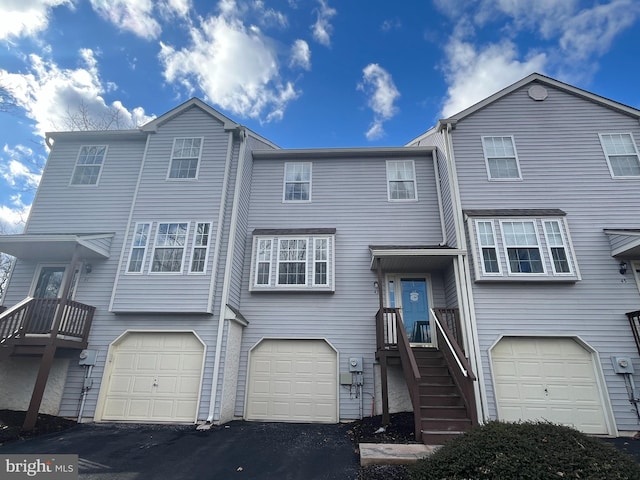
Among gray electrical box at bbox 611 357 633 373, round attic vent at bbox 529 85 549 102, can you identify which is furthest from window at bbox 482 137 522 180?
gray electrical box at bbox 611 357 633 373

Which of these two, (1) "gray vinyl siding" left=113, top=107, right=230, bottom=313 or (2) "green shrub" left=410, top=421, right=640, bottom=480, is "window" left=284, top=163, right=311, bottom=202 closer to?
(1) "gray vinyl siding" left=113, top=107, right=230, bottom=313

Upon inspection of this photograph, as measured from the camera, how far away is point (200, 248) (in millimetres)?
8992

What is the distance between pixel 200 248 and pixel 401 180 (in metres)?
6.78

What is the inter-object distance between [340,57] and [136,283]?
40.3 ft

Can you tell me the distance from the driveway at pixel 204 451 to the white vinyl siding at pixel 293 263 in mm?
3673

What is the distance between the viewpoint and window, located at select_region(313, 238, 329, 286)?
9.38 m

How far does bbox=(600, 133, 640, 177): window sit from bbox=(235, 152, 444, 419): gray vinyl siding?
4968mm

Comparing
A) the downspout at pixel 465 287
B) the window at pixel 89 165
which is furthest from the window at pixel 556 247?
the window at pixel 89 165

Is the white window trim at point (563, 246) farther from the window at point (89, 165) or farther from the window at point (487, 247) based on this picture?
the window at point (89, 165)

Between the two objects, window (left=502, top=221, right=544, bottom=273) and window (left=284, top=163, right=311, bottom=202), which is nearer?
window (left=502, top=221, right=544, bottom=273)

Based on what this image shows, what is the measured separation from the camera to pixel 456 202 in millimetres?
8977

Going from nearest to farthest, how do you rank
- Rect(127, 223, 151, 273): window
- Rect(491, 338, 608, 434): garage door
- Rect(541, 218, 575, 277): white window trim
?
Rect(491, 338, 608, 434): garage door → Rect(541, 218, 575, 277): white window trim → Rect(127, 223, 151, 273): window

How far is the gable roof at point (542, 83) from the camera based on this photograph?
9617 millimetres

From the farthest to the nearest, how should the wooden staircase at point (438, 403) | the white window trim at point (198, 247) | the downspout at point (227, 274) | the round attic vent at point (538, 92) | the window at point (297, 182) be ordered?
the window at point (297, 182)
the round attic vent at point (538, 92)
the white window trim at point (198, 247)
the downspout at point (227, 274)
the wooden staircase at point (438, 403)
